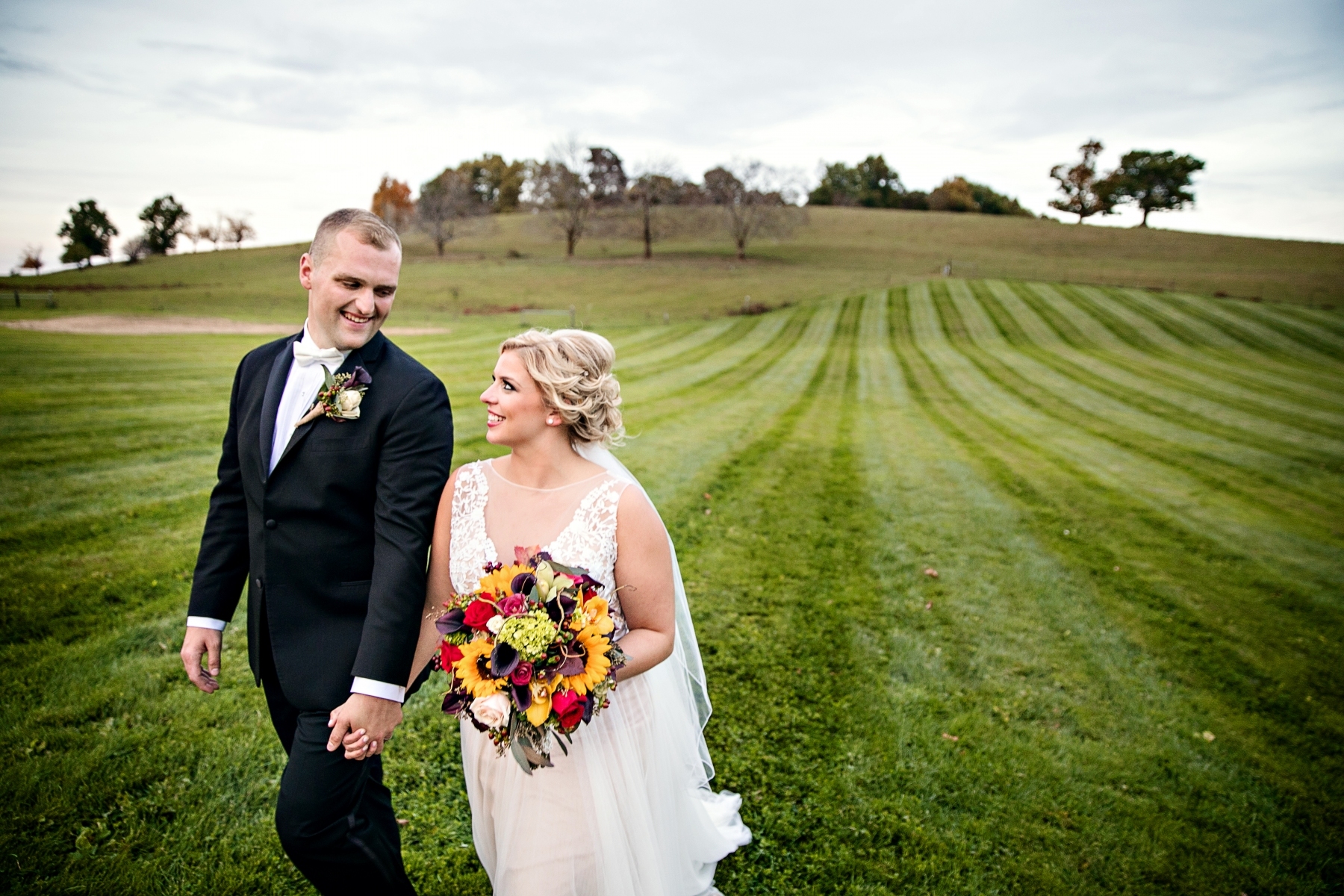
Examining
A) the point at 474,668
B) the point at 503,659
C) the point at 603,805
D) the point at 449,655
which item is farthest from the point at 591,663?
the point at 603,805

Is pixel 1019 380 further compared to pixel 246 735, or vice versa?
pixel 1019 380

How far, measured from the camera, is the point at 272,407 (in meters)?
2.64

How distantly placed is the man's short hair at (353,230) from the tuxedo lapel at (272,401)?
18.3 inches

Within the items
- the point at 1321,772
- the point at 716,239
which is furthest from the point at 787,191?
the point at 1321,772

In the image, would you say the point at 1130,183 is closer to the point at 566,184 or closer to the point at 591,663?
the point at 566,184

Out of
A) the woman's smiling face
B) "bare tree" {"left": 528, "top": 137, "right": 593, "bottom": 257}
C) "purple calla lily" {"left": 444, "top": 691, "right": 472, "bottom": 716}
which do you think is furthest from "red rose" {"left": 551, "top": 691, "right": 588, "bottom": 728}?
"bare tree" {"left": 528, "top": 137, "right": 593, "bottom": 257}

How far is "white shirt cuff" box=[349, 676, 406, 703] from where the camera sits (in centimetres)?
237

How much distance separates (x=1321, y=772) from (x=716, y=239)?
64234mm

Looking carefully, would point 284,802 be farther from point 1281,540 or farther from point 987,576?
point 1281,540

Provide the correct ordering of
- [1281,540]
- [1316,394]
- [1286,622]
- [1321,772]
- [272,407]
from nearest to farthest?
[272,407] → [1321,772] → [1286,622] → [1281,540] → [1316,394]

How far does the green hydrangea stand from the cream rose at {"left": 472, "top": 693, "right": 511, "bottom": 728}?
16cm

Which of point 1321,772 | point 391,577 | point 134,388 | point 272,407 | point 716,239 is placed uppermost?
point 716,239

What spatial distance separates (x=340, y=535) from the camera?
2559 mm

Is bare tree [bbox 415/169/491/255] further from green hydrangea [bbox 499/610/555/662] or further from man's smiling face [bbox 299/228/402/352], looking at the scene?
green hydrangea [bbox 499/610/555/662]
